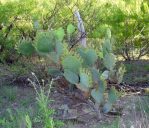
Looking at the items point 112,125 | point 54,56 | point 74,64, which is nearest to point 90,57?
point 74,64

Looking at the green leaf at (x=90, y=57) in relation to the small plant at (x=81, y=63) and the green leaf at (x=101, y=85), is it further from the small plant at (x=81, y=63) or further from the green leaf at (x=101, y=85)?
the green leaf at (x=101, y=85)

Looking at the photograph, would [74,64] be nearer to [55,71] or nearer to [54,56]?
[54,56]

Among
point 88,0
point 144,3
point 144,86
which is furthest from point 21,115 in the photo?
point 144,3

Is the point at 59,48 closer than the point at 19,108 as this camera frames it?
Yes

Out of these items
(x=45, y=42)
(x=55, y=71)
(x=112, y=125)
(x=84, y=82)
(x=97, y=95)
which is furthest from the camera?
(x=55, y=71)

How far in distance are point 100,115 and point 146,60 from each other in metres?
3.58

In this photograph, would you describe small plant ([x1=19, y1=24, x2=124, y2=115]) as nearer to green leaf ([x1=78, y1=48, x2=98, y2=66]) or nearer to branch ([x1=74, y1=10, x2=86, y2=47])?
green leaf ([x1=78, y1=48, x2=98, y2=66])

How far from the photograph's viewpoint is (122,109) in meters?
5.68

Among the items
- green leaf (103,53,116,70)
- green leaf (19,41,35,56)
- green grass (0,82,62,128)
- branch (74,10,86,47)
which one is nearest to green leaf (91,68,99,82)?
green leaf (103,53,116,70)

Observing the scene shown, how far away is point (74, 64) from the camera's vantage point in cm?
526

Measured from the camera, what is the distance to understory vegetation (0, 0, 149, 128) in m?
5.31

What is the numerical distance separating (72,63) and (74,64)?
3 cm

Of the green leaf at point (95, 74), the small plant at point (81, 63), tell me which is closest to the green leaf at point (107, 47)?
the small plant at point (81, 63)

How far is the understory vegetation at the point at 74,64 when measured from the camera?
531cm
